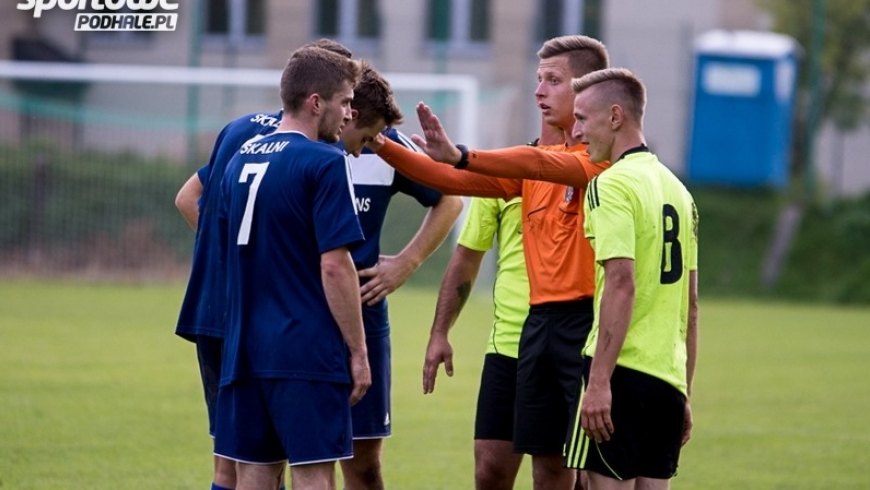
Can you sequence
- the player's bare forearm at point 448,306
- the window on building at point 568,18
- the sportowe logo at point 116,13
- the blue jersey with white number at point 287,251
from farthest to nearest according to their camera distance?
the window on building at point 568,18
the sportowe logo at point 116,13
the player's bare forearm at point 448,306
the blue jersey with white number at point 287,251

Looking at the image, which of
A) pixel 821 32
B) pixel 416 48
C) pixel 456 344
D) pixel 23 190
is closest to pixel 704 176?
pixel 821 32

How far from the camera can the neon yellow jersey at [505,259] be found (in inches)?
235

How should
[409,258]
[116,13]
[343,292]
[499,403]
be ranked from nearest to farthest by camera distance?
[343,292], [499,403], [409,258], [116,13]

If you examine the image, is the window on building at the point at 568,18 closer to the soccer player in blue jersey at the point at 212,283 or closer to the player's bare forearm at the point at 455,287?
the player's bare forearm at the point at 455,287

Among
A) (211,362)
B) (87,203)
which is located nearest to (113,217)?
(87,203)

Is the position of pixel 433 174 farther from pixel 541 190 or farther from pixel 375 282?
pixel 375 282

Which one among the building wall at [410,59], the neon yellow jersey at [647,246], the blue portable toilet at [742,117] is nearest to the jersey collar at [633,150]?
the neon yellow jersey at [647,246]

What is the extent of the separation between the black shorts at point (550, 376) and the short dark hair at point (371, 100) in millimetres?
1098

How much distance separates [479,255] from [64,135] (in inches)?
694

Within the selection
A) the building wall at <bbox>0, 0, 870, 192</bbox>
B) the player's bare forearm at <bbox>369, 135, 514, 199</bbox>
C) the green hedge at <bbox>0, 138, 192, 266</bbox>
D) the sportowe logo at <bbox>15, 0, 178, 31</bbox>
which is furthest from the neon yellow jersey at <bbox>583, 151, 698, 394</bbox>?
the green hedge at <bbox>0, 138, 192, 266</bbox>

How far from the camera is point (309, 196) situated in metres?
4.81

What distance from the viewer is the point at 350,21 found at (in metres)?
25.3

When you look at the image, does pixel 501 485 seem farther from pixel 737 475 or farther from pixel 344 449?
pixel 737 475

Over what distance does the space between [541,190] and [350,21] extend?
66.0ft
